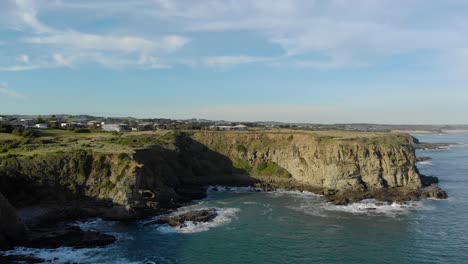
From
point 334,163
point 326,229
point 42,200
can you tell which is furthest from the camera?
point 334,163

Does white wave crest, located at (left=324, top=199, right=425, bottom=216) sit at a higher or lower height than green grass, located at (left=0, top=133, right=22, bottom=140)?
lower

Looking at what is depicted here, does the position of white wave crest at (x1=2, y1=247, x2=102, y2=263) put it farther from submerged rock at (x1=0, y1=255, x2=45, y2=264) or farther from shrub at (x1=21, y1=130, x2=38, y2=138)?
shrub at (x1=21, y1=130, x2=38, y2=138)

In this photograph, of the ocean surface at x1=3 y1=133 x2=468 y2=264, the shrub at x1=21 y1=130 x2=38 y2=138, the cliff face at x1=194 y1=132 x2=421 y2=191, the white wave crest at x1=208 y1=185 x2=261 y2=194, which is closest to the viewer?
the ocean surface at x1=3 y1=133 x2=468 y2=264

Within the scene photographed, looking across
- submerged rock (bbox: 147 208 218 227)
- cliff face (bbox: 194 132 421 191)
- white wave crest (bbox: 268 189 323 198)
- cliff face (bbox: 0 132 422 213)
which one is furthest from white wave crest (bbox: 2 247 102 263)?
cliff face (bbox: 194 132 421 191)

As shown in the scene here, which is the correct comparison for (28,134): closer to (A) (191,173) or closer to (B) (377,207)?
(A) (191,173)

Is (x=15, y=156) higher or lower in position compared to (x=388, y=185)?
higher

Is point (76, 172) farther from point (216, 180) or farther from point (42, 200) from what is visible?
point (216, 180)

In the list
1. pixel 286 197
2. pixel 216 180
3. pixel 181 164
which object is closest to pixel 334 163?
pixel 286 197

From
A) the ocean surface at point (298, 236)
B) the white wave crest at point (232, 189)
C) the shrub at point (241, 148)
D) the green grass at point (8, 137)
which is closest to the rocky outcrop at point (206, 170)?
the shrub at point (241, 148)
